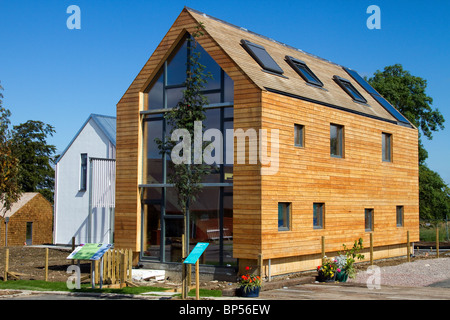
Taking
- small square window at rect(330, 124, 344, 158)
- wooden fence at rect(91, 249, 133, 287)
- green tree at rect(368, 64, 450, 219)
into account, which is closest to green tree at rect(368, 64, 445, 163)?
green tree at rect(368, 64, 450, 219)

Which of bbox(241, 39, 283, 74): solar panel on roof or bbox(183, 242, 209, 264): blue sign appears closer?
bbox(183, 242, 209, 264): blue sign

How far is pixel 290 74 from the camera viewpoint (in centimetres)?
2262

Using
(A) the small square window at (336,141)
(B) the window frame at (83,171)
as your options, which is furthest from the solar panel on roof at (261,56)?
(B) the window frame at (83,171)

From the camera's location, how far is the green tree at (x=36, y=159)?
202 feet

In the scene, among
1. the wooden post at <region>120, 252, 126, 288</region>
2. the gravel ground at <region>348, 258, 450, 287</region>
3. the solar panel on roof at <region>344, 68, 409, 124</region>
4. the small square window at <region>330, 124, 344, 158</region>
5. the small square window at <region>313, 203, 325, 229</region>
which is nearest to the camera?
the wooden post at <region>120, 252, 126, 288</region>

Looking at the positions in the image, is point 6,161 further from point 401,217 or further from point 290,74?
point 401,217

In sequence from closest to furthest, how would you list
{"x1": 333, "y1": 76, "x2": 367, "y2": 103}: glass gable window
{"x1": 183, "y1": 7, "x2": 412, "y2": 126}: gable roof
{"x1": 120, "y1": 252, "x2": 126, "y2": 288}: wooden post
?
{"x1": 120, "y1": 252, "x2": 126, "y2": 288}: wooden post → {"x1": 183, "y1": 7, "x2": 412, "y2": 126}: gable roof → {"x1": 333, "y1": 76, "x2": 367, "y2": 103}: glass gable window

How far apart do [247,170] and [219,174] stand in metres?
1.27

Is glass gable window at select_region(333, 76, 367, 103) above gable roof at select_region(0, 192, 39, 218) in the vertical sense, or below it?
above

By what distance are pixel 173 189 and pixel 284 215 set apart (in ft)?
13.5

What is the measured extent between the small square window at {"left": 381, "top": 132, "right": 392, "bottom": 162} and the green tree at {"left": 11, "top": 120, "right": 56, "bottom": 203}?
142 ft

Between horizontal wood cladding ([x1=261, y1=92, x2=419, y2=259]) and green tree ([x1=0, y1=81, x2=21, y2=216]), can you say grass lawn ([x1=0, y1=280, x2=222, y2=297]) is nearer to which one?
horizontal wood cladding ([x1=261, y1=92, x2=419, y2=259])

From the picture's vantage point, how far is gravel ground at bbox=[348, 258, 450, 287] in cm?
1953
